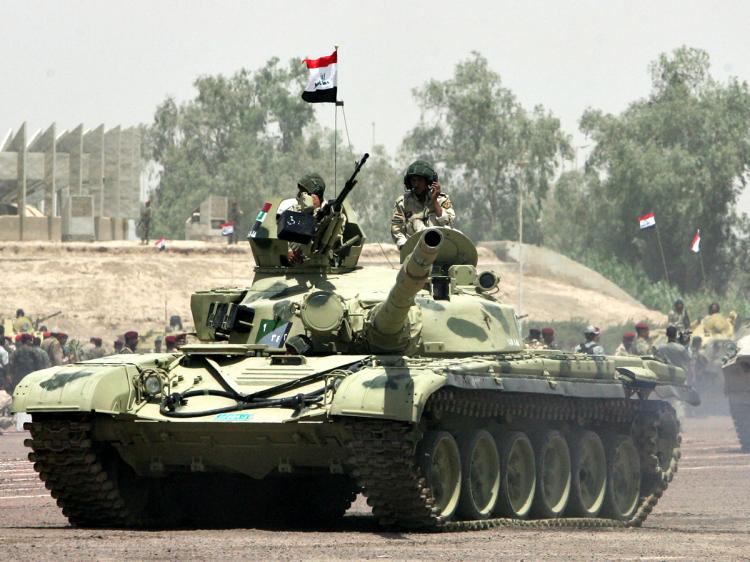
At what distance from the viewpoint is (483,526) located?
15.4 metres

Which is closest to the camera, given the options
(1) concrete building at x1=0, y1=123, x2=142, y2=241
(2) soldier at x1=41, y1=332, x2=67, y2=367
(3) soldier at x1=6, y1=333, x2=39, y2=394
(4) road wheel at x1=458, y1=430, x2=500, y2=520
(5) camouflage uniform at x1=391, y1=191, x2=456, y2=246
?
(4) road wheel at x1=458, y1=430, x2=500, y2=520

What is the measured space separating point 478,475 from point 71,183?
5778cm

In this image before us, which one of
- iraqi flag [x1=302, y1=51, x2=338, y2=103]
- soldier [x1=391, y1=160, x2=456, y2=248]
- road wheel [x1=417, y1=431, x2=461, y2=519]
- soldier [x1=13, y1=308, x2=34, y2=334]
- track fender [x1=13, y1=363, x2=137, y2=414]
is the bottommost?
road wheel [x1=417, y1=431, x2=461, y2=519]

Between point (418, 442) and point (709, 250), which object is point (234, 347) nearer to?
point (418, 442)

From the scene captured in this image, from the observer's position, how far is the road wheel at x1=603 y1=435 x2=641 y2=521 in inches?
733

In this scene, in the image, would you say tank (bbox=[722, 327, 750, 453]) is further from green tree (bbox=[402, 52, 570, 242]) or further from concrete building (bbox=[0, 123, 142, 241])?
green tree (bbox=[402, 52, 570, 242])

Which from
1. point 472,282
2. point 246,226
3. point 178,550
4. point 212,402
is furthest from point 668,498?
point 246,226

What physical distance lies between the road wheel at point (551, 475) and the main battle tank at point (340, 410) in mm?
22

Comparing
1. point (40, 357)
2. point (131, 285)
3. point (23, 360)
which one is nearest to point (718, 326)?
point (40, 357)

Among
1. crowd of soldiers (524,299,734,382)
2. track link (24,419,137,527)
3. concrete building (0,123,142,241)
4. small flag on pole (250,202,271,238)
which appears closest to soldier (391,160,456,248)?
small flag on pole (250,202,271,238)

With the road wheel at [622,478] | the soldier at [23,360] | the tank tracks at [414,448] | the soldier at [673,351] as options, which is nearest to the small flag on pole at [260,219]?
the tank tracks at [414,448]

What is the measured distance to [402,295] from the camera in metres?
14.6

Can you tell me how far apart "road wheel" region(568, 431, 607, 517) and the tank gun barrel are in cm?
299

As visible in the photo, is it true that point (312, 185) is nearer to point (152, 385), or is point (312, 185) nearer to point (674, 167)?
point (152, 385)
